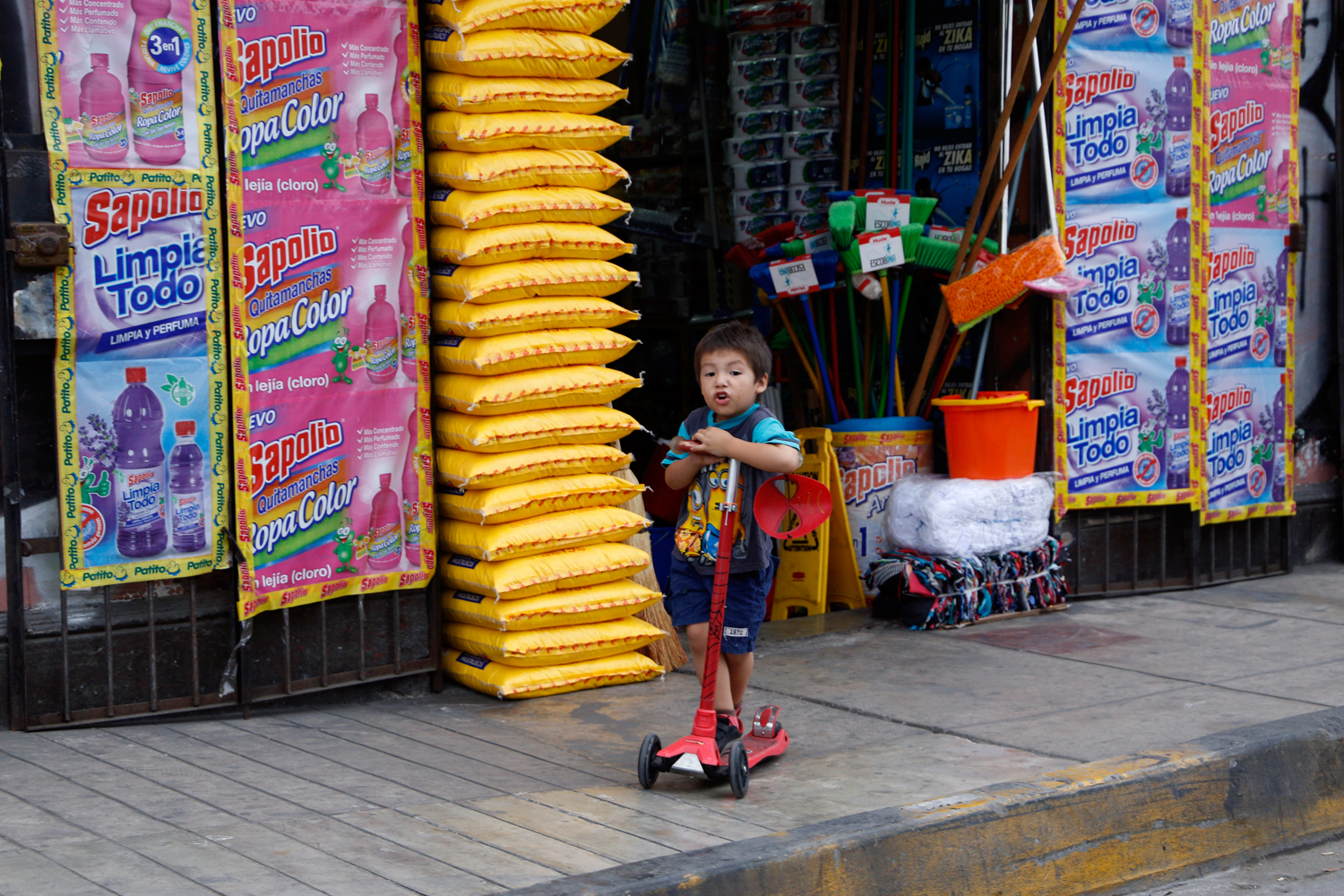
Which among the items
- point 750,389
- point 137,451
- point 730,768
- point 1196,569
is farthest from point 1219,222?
point 137,451

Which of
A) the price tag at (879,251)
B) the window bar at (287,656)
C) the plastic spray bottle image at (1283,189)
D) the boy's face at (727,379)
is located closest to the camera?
the boy's face at (727,379)

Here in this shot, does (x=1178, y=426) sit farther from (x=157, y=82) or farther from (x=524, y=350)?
(x=157, y=82)

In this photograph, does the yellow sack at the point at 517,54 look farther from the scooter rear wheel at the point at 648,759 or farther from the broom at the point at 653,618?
the scooter rear wheel at the point at 648,759

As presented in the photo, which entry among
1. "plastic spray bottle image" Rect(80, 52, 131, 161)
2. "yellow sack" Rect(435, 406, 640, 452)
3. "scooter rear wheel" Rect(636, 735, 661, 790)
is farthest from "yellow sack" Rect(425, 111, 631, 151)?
"scooter rear wheel" Rect(636, 735, 661, 790)

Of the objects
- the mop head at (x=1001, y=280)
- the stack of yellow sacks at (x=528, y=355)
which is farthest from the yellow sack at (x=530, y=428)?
the mop head at (x=1001, y=280)

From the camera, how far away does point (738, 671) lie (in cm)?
436

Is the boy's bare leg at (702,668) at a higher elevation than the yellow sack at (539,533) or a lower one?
lower

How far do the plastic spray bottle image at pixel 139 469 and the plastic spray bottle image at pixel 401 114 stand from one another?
122 cm

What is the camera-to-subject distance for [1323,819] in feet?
14.7

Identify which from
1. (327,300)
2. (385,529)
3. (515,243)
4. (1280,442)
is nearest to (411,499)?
(385,529)

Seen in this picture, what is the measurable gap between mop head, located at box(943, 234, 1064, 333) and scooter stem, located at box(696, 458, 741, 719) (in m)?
2.88

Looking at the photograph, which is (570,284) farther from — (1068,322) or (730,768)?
(1068,322)

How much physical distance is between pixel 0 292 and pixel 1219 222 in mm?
5752

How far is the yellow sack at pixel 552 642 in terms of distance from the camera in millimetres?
5152
